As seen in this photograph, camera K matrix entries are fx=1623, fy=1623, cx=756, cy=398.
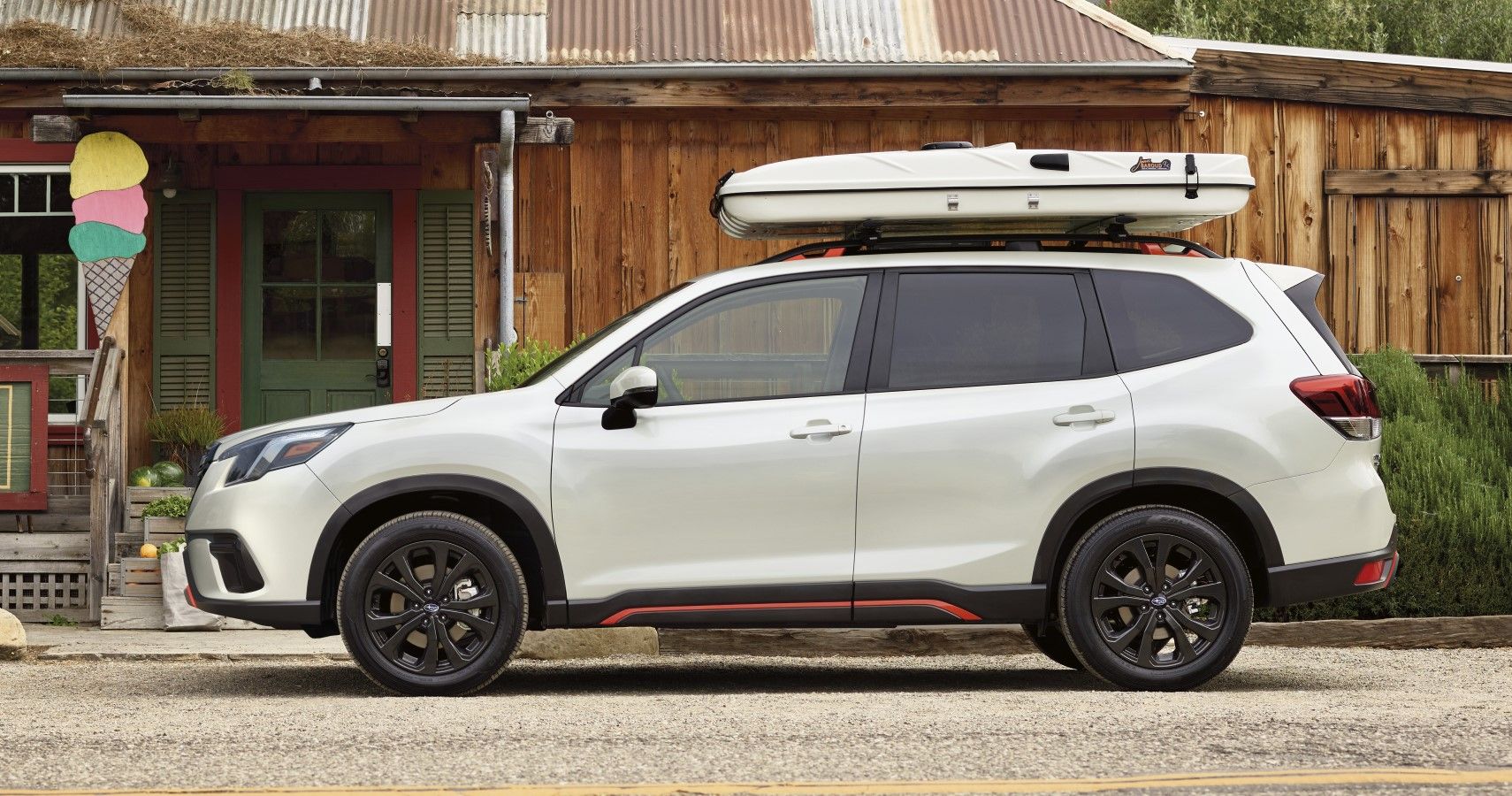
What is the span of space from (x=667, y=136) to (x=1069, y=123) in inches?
127

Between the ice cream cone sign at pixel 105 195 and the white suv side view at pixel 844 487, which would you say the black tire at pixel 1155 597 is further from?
the ice cream cone sign at pixel 105 195

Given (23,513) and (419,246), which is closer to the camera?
(23,513)

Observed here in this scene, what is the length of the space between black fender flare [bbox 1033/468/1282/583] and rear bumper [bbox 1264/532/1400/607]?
0.07m

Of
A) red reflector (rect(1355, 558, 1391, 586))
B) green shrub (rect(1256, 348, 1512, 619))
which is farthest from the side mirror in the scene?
green shrub (rect(1256, 348, 1512, 619))

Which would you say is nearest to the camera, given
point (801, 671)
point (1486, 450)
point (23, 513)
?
point (801, 671)

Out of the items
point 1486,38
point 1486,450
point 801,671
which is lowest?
point 801,671

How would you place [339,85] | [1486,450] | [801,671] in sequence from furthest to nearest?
[339,85]
[1486,450]
[801,671]

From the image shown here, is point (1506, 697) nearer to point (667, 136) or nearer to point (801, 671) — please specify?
point (801, 671)

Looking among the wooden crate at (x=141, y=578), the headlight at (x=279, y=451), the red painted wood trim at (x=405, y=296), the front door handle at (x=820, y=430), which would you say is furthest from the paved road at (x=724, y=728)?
the red painted wood trim at (x=405, y=296)

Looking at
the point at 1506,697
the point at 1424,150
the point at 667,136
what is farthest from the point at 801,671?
the point at 1424,150

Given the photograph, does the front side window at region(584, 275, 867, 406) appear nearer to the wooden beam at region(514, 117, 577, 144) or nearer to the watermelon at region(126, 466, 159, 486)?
the wooden beam at region(514, 117, 577, 144)

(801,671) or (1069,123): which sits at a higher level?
(1069,123)

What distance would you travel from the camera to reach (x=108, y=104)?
10.6m

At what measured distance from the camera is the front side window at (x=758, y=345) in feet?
21.4
